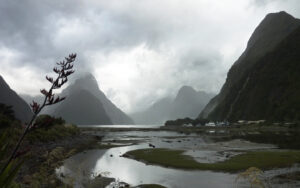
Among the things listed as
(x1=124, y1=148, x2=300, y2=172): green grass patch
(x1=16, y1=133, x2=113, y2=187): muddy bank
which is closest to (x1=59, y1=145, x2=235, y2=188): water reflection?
(x1=124, y1=148, x2=300, y2=172): green grass patch

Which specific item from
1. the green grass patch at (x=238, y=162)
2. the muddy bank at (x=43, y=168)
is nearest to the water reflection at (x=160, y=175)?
the green grass patch at (x=238, y=162)

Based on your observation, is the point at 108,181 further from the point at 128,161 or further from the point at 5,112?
the point at 5,112

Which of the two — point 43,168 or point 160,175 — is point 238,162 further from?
point 43,168

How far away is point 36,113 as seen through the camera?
3250mm

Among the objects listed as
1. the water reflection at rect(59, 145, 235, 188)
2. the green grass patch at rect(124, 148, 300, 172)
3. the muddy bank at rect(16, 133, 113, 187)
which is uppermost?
the muddy bank at rect(16, 133, 113, 187)

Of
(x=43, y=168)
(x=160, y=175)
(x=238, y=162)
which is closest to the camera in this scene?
(x=43, y=168)

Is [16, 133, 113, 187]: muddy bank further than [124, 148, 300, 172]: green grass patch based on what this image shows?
No

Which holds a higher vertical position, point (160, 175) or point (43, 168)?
point (43, 168)

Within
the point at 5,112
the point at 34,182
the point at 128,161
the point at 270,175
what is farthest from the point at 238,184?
the point at 5,112

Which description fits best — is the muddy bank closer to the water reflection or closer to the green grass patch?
the water reflection

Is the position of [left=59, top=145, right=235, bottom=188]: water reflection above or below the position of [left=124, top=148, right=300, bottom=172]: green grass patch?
below

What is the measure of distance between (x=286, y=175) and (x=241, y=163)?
1056 cm

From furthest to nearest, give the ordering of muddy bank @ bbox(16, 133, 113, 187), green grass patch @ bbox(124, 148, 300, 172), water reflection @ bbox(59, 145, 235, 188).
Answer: green grass patch @ bbox(124, 148, 300, 172)
water reflection @ bbox(59, 145, 235, 188)
muddy bank @ bbox(16, 133, 113, 187)

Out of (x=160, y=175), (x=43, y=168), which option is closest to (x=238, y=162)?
(x=160, y=175)
